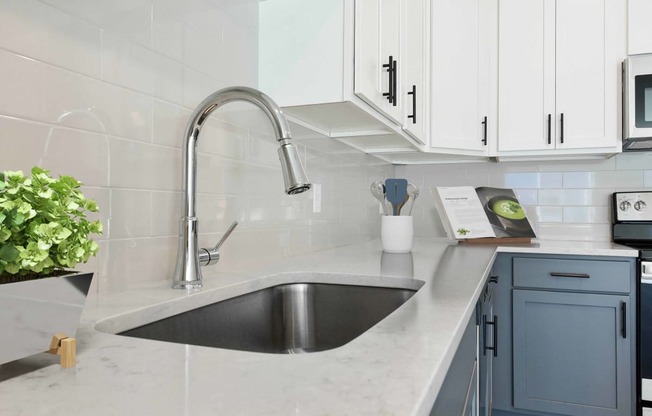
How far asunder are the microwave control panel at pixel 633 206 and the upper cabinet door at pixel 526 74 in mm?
501

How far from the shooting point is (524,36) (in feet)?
8.59

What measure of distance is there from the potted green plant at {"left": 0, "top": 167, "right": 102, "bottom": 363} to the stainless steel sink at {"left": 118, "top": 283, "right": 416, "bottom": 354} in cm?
51

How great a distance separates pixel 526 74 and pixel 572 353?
1.44 metres

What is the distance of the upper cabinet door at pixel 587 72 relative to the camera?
8.04 ft

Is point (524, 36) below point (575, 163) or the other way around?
the other way around

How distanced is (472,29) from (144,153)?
215cm

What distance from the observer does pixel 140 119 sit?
102 centimetres

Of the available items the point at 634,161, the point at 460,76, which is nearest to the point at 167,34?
the point at 460,76

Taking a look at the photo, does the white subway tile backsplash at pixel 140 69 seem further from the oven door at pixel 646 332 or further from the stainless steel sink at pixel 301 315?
the oven door at pixel 646 332

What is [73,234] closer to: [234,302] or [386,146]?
[234,302]

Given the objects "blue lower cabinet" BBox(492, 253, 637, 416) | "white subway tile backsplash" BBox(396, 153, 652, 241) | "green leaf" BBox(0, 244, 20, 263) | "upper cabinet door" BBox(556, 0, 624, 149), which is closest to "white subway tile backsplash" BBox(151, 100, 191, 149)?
"green leaf" BBox(0, 244, 20, 263)

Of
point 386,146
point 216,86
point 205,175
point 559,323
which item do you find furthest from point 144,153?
point 559,323

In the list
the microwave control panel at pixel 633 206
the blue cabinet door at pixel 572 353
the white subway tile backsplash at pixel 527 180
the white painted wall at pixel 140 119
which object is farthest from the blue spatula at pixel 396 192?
the microwave control panel at pixel 633 206

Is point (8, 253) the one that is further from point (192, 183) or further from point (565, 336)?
point (565, 336)
